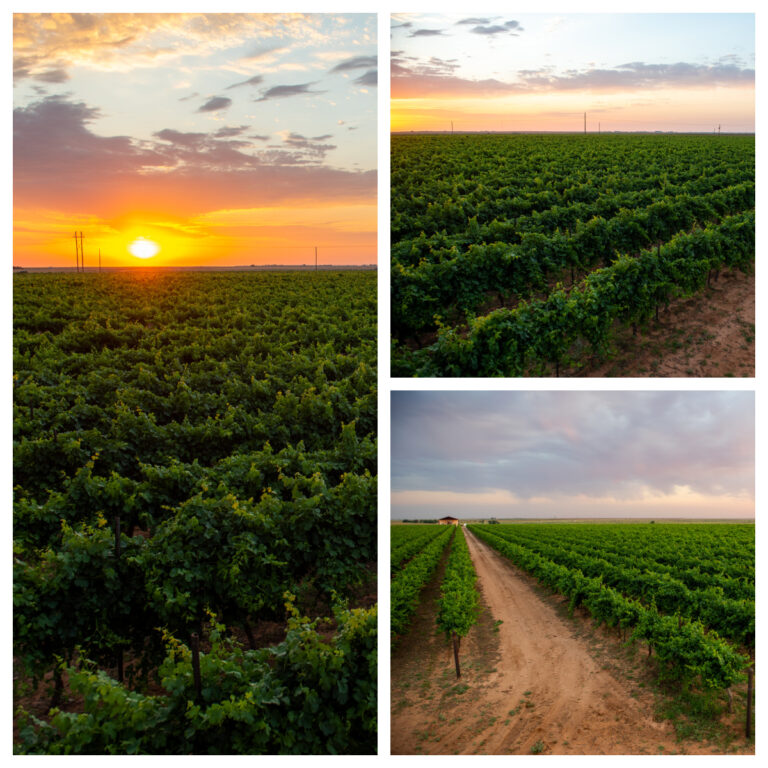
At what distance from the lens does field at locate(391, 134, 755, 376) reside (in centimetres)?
388

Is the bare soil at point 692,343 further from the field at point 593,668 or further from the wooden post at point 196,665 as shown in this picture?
the wooden post at point 196,665

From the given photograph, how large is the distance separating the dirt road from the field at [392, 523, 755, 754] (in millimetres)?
12

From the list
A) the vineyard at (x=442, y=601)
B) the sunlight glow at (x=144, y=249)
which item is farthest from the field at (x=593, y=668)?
the sunlight glow at (x=144, y=249)

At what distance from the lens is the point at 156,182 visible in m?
12.5

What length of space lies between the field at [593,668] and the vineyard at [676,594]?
0.7 inches

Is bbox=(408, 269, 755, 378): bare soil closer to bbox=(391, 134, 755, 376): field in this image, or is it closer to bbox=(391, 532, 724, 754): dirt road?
bbox=(391, 134, 755, 376): field

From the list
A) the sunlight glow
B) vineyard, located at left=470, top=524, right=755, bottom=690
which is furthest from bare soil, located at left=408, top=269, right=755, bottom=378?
the sunlight glow

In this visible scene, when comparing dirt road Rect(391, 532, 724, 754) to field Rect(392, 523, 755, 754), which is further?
field Rect(392, 523, 755, 754)

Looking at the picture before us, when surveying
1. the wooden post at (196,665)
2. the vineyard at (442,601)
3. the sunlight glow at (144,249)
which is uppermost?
the sunlight glow at (144,249)

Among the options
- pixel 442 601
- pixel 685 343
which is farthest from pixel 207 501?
pixel 685 343

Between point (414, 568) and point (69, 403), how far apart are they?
539cm

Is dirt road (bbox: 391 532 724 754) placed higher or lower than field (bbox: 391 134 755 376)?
lower

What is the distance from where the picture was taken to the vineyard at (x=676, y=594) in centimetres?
449

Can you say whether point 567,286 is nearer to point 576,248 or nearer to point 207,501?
point 576,248
